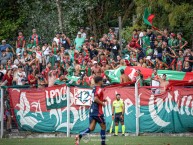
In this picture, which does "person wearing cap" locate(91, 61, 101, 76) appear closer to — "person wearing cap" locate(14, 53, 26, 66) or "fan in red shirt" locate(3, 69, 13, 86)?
"fan in red shirt" locate(3, 69, 13, 86)

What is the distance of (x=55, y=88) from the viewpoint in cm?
2797

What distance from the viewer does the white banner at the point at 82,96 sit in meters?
27.5

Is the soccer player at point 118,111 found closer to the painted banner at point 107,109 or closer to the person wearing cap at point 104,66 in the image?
the painted banner at point 107,109

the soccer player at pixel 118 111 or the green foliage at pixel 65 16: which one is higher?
the green foliage at pixel 65 16

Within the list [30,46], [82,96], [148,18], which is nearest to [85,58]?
[30,46]

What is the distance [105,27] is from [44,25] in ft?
22.8

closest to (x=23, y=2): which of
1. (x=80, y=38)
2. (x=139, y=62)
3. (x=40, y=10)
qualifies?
(x=40, y=10)

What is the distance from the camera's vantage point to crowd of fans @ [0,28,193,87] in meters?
31.2

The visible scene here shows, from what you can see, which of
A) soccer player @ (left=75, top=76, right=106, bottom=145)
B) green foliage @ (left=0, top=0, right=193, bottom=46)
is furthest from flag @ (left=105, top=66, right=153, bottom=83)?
soccer player @ (left=75, top=76, right=106, bottom=145)

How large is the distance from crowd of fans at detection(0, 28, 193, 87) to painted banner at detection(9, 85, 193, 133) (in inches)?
55.5

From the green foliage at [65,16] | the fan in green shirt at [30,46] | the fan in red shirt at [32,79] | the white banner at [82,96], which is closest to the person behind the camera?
the white banner at [82,96]

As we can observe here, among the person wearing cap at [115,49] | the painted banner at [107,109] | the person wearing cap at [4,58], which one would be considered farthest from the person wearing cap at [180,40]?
the person wearing cap at [4,58]

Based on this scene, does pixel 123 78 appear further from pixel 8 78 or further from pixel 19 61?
pixel 19 61

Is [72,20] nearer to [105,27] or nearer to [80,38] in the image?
[105,27]
